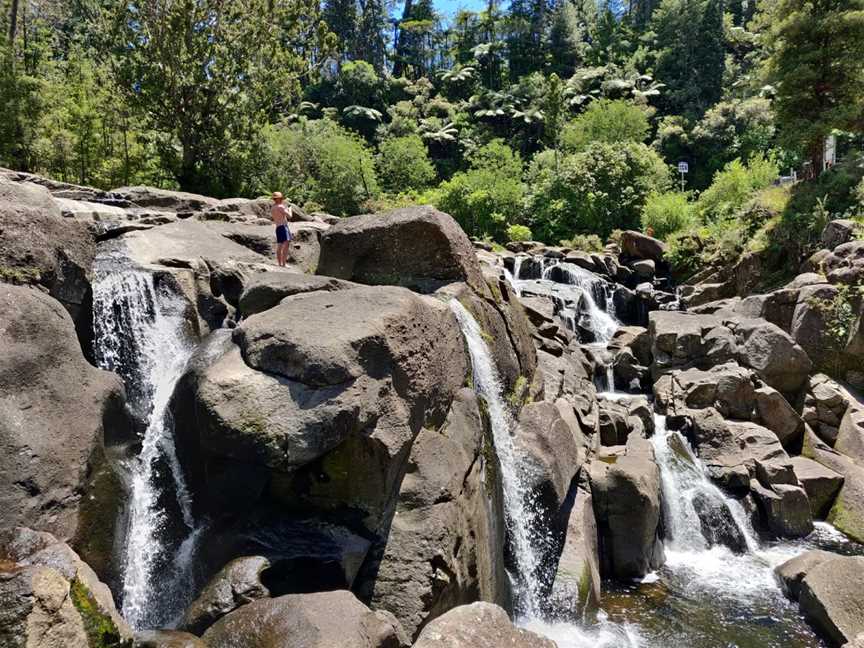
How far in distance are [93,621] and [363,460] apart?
9.05 ft

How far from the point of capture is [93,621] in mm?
4418

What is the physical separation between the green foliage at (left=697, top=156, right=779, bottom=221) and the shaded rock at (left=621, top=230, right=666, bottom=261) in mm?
2782

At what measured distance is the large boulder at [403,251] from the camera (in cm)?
1061

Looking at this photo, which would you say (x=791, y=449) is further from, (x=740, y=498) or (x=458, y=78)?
(x=458, y=78)

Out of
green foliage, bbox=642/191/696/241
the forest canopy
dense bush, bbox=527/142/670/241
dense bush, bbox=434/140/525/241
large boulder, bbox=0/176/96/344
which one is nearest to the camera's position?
large boulder, bbox=0/176/96/344

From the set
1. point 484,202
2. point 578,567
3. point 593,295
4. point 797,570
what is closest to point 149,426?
point 578,567

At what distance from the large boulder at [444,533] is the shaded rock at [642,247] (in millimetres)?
19293

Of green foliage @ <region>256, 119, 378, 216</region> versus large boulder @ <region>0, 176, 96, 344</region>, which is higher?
green foliage @ <region>256, 119, 378, 216</region>

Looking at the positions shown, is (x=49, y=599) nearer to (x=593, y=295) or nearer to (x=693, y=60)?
(x=593, y=295)

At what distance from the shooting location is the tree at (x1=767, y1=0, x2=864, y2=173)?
18.3m

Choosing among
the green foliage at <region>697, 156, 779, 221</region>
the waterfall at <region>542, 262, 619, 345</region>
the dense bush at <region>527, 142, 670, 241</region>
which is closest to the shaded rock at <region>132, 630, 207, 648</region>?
the waterfall at <region>542, 262, 619, 345</region>

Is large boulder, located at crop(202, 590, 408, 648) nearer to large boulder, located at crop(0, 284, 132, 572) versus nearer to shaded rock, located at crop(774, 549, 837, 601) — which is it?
large boulder, located at crop(0, 284, 132, 572)

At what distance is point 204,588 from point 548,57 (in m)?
64.8

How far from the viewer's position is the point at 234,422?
19.8 feet
